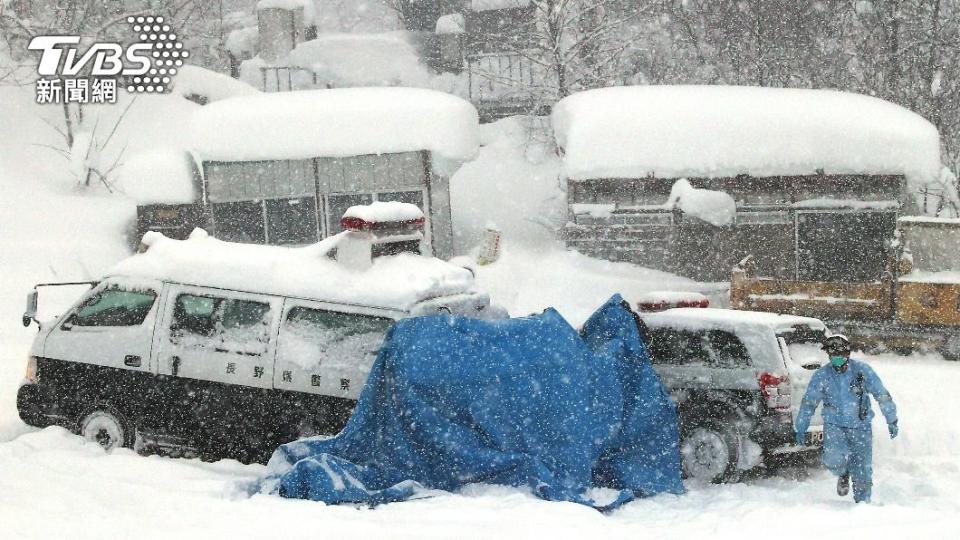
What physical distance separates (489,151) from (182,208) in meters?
8.69

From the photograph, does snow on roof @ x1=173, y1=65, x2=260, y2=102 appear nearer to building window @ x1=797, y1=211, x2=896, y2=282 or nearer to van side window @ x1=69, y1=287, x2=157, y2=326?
building window @ x1=797, y1=211, x2=896, y2=282

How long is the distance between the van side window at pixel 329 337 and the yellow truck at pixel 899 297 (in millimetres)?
9100

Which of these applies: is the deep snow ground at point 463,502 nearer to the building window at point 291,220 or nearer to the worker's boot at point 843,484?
the worker's boot at point 843,484

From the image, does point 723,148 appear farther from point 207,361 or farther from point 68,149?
point 68,149

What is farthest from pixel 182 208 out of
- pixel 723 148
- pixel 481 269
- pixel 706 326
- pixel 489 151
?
pixel 706 326

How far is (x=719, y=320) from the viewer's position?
9109 millimetres

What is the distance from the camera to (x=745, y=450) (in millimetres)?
8719

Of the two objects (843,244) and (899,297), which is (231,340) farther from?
(843,244)

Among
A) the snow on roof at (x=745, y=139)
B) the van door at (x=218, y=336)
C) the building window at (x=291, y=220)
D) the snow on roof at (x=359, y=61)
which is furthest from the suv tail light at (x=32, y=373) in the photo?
the snow on roof at (x=359, y=61)

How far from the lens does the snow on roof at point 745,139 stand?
712 inches

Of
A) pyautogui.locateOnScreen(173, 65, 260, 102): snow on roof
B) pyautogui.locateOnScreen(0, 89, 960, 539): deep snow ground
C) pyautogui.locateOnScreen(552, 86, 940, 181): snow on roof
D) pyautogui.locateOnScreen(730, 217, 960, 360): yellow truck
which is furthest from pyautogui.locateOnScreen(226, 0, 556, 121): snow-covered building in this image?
pyautogui.locateOnScreen(0, 89, 960, 539): deep snow ground

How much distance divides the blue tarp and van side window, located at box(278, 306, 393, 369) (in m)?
0.55

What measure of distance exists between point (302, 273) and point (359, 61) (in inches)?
800

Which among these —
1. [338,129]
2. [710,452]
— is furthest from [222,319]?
[338,129]
